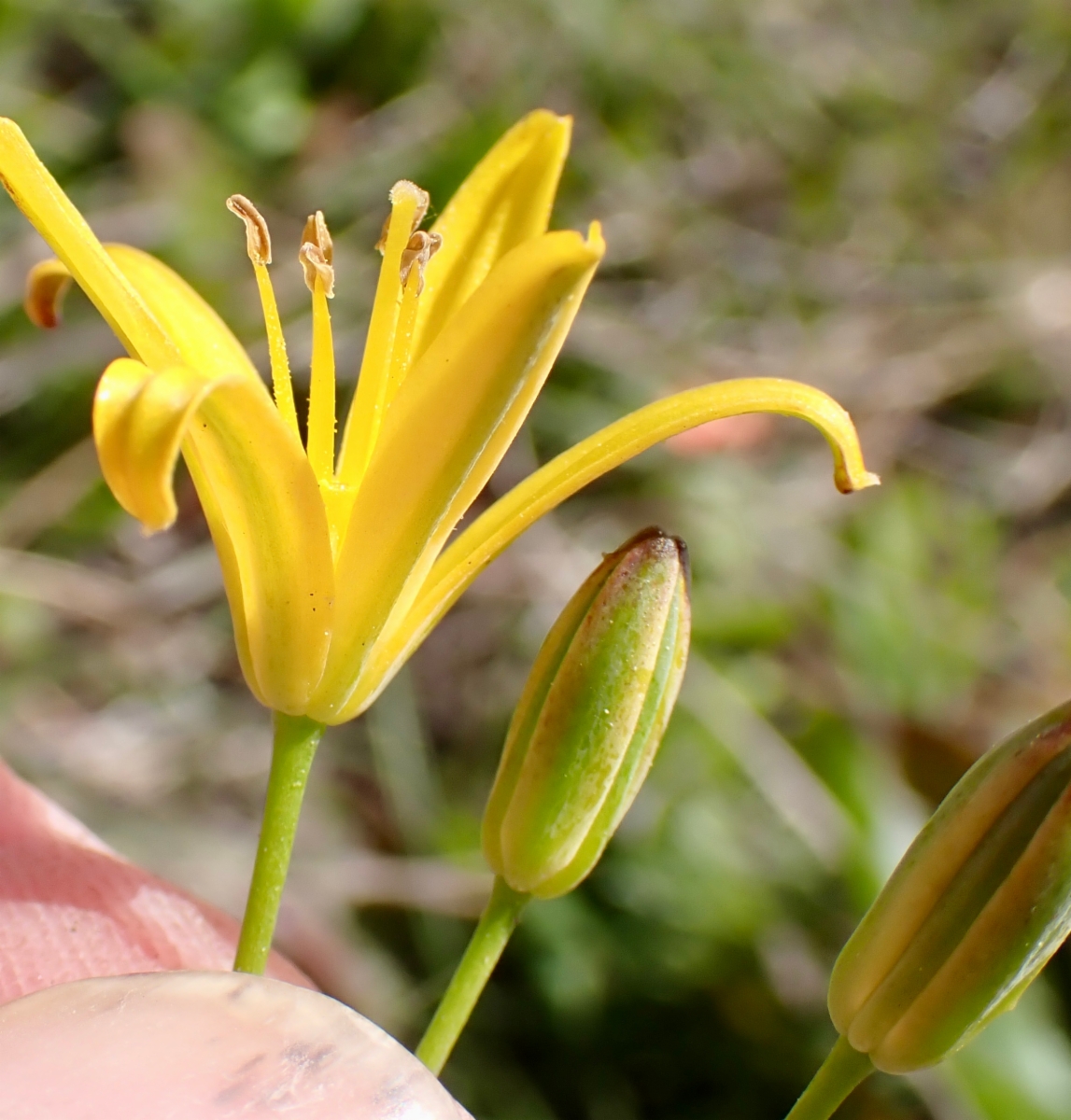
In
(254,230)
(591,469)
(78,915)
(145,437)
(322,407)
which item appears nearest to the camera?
(145,437)

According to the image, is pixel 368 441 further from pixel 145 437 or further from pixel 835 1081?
pixel 835 1081

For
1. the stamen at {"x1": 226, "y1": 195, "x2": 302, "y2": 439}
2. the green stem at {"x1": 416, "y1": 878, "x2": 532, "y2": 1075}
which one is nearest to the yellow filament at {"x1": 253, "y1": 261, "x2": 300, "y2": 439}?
the stamen at {"x1": 226, "y1": 195, "x2": 302, "y2": 439}

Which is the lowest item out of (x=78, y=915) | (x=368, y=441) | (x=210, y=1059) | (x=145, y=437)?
(x=78, y=915)

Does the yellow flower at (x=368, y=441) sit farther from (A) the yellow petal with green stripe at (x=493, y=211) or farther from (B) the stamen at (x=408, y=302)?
(A) the yellow petal with green stripe at (x=493, y=211)

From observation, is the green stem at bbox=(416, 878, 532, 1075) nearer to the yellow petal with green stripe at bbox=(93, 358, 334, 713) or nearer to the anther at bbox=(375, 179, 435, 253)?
the yellow petal with green stripe at bbox=(93, 358, 334, 713)

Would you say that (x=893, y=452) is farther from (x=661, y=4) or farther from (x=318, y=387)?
(x=318, y=387)

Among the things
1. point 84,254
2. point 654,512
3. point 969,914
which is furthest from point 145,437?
point 654,512
